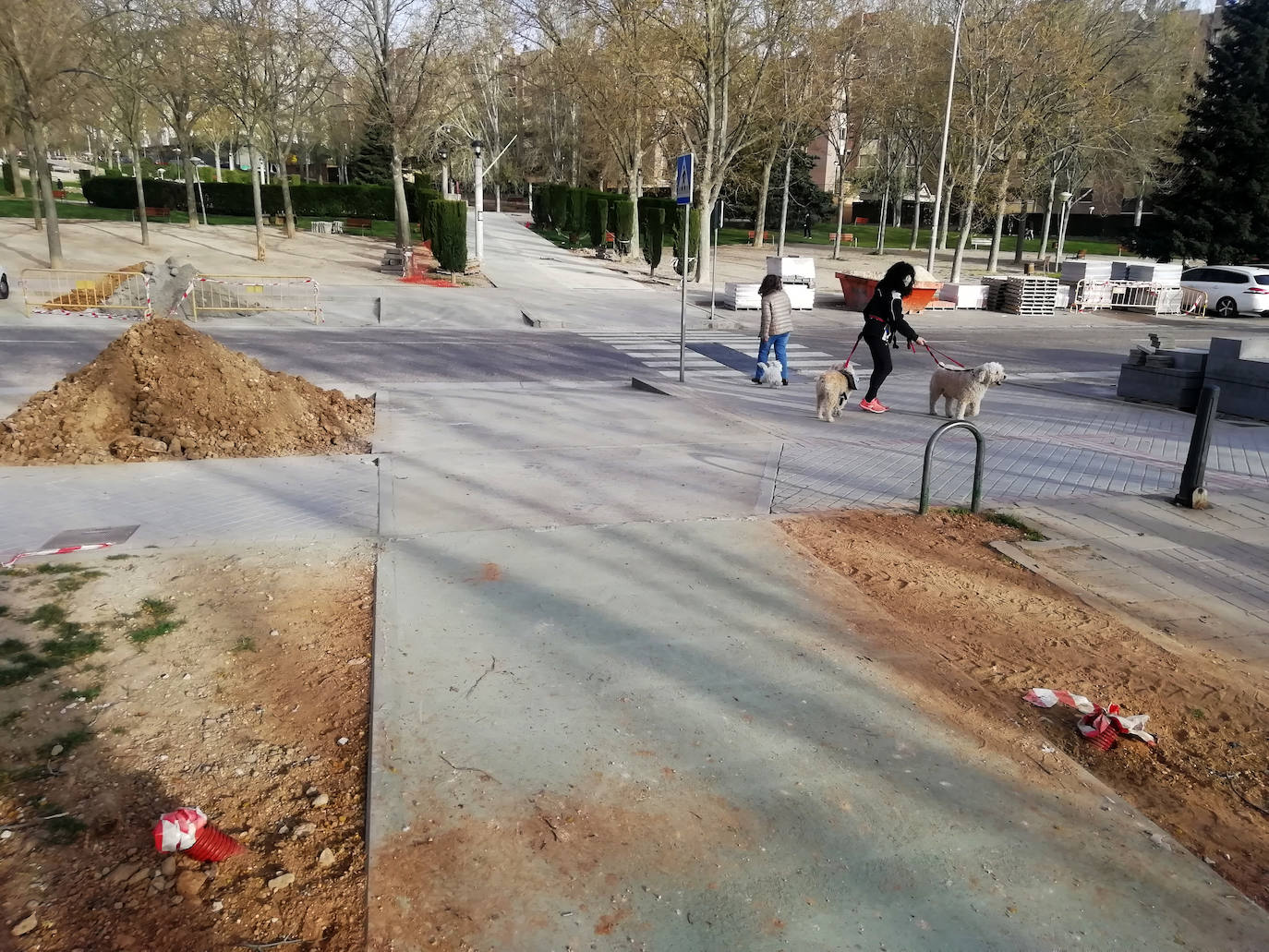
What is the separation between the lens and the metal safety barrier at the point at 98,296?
18.9 m


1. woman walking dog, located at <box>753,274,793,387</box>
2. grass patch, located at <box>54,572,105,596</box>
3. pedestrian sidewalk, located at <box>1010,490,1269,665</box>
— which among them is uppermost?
woman walking dog, located at <box>753,274,793,387</box>

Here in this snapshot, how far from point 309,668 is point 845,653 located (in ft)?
8.56

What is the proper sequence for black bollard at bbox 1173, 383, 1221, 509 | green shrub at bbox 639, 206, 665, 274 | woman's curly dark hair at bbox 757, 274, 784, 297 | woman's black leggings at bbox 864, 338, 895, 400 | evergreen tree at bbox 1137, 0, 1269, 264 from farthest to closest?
evergreen tree at bbox 1137, 0, 1269, 264 < green shrub at bbox 639, 206, 665, 274 < woman's curly dark hair at bbox 757, 274, 784, 297 < woman's black leggings at bbox 864, 338, 895, 400 < black bollard at bbox 1173, 383, 1221, 509

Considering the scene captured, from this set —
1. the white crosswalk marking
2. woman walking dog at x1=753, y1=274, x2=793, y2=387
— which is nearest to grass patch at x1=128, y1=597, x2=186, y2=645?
woman walking dog at x1=753, y1=274, x2=793, y2=387

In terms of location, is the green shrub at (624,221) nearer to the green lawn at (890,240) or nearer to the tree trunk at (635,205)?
the tree trunk at (635,205)

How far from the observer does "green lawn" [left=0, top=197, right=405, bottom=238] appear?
39906 millimetres

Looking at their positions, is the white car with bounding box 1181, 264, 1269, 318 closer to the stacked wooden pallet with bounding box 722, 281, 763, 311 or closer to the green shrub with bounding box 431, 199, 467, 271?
the stacked wooden pallet with bounding box 722, 281, 763, 311

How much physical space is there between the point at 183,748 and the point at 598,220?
40.6 metres

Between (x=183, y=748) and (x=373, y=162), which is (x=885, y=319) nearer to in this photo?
(x=183, y=748)

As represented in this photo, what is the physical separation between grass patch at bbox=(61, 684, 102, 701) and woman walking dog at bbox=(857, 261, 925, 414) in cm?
861

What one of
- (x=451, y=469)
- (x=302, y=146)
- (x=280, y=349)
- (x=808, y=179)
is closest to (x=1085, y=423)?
(x=451, y=469)

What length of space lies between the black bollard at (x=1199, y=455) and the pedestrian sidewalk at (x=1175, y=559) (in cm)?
13

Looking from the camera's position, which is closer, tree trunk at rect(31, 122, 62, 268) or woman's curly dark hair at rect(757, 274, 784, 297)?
woman's curly dark hair at rect(757, 274, 784, 297)

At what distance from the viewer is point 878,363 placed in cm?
1110
